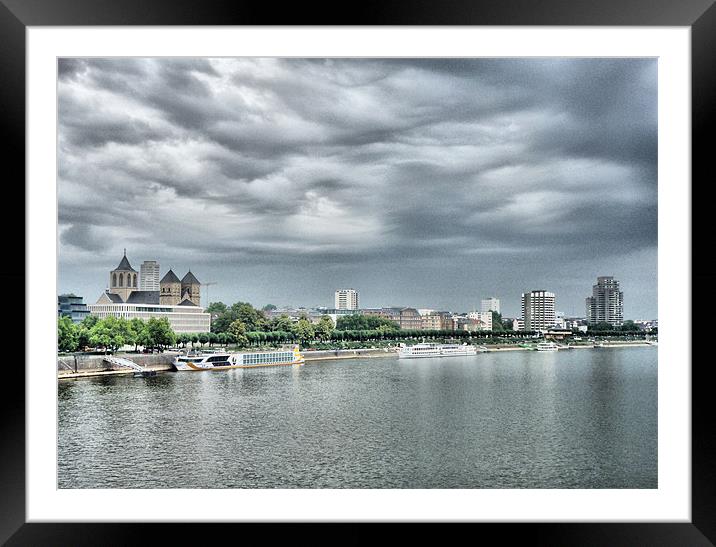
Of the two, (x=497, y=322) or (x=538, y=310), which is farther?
(x=497, y=322)

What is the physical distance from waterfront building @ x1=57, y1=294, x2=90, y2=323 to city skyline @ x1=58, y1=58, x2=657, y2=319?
52.1 inches

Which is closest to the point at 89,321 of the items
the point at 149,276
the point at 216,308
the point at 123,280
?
the point at 123,280

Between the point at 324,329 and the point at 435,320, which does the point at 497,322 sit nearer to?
the point at 435,320

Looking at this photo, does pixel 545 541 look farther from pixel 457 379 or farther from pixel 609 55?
pixel 457 379

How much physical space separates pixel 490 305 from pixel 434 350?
318 centimetres

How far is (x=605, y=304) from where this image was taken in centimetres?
2394

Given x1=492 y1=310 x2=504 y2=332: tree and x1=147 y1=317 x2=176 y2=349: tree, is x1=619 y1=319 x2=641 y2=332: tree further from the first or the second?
x1=147 y1=317 x2=176 y2=349: tree

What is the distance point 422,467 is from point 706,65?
1333cm

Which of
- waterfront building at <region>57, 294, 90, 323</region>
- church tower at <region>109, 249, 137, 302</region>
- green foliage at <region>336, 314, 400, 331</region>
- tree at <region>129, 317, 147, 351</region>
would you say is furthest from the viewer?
green foliage at <region>336, 314, 400, 331</region>

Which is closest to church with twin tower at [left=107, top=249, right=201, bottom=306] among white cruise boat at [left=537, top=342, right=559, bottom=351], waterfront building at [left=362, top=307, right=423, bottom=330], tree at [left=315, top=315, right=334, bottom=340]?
tree at [left=315, top=315, right=334, bottom=340]

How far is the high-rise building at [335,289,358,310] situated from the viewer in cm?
2189

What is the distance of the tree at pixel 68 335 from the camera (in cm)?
1708

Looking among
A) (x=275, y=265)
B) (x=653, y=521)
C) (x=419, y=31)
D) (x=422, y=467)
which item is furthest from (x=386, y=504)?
(x=275, y=265)

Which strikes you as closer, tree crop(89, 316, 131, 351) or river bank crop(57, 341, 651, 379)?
river bank crop(57, 341, 651, 379)
